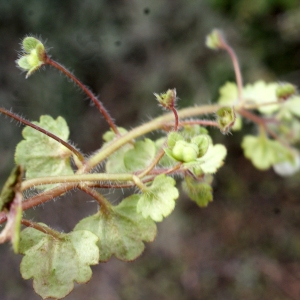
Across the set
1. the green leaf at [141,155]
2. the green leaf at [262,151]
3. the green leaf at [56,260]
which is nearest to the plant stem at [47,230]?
the green leaf at [56,260]

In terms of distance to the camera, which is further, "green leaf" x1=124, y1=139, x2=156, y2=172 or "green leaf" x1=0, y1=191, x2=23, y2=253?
"green leaf" x1=124, y1=139, x2=156, y2=172

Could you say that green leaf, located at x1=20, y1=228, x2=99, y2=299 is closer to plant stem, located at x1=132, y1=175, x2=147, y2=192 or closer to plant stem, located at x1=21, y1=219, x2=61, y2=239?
plant stem, located at x1=21, y1=219, x2=61, y2=239

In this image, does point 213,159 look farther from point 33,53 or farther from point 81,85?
point 33,53

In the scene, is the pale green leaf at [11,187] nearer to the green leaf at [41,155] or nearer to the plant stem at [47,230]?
the plant stem at [47,230]

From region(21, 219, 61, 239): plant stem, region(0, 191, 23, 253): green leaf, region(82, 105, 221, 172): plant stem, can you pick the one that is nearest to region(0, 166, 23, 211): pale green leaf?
region(0, 191, 23, 253): green leaf

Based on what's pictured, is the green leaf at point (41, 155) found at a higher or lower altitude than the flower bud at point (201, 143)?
lower

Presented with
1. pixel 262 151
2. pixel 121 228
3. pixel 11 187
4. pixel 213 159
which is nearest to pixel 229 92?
pixel 262 151

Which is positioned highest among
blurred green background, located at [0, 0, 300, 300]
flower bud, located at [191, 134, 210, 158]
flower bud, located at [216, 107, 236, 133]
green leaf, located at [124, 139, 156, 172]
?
flower bud, located at [216, 107, 236, 133]
